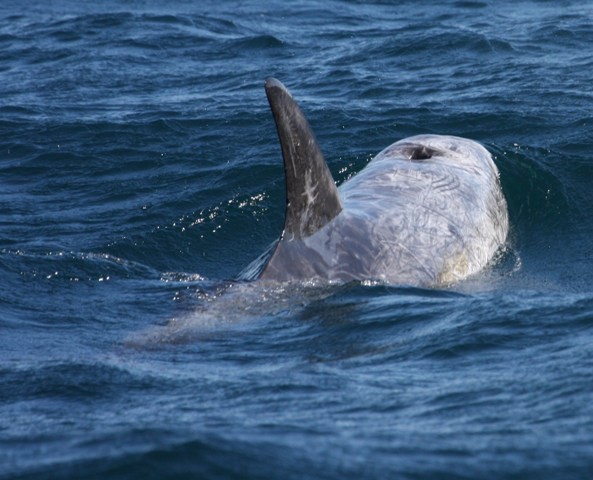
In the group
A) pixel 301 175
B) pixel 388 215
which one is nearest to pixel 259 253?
pixel 388 215

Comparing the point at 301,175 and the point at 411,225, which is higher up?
the point at 301,175

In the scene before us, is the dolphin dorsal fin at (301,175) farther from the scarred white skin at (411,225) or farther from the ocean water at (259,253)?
the ocean water at (259,253)

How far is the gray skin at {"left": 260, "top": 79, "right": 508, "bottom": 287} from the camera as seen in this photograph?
34.9 feet

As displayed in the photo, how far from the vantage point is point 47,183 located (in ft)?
54.6

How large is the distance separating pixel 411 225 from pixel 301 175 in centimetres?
156

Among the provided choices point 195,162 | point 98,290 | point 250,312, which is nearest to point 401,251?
point 250,312

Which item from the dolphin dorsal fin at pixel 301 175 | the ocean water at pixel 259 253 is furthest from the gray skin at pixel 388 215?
the ocean water at pixel 259 253

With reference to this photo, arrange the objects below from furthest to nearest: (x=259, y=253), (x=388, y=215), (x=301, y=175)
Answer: (x=259, y=253), (x=388, y=215), (x=301, y=175)

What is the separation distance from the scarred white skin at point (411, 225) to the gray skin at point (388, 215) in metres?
0.01

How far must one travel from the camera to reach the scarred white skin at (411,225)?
10805 mm

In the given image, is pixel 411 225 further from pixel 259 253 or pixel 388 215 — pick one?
pixel 259 253

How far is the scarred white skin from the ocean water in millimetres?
267

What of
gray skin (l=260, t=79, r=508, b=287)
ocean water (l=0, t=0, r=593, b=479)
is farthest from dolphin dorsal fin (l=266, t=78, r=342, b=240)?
ocean water (l=0, t=0, r=593, b=479)

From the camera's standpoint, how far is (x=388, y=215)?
1170cm
